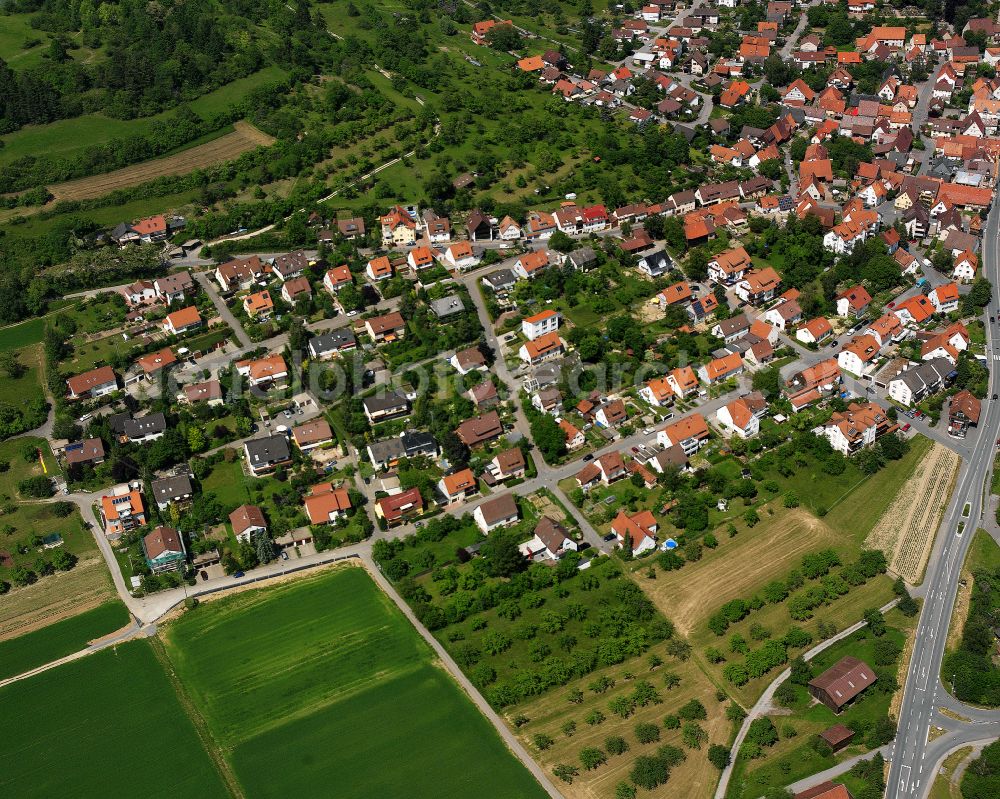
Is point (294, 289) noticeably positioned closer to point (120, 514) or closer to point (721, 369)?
point (120, 514)

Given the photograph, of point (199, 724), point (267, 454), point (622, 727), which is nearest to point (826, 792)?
point (622, 727)

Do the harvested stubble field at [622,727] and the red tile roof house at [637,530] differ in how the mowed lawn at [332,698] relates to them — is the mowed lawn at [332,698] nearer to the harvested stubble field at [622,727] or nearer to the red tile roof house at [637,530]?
the harvested stubble field at [622,727]

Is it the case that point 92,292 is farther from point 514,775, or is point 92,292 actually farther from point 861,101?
point 861,101

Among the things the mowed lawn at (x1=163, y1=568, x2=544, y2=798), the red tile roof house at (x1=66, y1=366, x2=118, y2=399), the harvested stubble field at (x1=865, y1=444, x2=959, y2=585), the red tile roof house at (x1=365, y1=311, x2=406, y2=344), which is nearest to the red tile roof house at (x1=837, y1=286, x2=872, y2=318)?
the harvested stubble field at (x1=865, y1=444, x2=959, y2=585)

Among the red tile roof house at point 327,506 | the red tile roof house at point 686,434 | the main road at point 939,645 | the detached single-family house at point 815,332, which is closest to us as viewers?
the main road at point 939,645

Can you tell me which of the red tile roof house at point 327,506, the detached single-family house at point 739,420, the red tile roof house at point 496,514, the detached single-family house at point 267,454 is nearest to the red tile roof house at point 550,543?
the red tile roof house at point 496,514

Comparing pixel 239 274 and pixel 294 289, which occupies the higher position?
pixel 239 274

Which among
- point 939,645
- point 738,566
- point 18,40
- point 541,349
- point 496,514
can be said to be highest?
point 18,40
